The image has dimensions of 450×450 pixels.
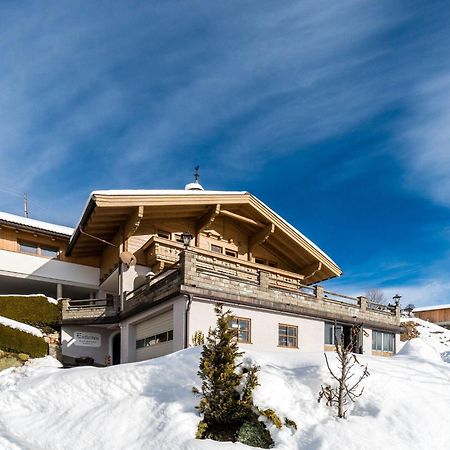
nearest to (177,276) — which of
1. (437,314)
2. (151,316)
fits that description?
(151,316)

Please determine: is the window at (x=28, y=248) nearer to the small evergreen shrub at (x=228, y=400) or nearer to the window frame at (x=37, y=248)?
the window frame at (x=37, y=248)

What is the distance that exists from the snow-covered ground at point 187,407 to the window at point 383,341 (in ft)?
37.6

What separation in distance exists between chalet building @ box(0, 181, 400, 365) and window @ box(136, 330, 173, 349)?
0.04m

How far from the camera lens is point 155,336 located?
1747 centimetres

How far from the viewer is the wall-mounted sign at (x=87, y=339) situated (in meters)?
22.3

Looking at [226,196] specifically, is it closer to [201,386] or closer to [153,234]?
[153,234]

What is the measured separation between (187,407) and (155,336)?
8.55 m

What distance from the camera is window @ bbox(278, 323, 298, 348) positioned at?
59.5ft

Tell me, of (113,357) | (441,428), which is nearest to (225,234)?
(113,357)

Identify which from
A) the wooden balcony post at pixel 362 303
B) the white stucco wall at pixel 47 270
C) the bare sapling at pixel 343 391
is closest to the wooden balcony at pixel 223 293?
the wooden balcony post at pixel 362 303

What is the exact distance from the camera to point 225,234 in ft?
78.3

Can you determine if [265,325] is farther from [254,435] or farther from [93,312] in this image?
[254,435]

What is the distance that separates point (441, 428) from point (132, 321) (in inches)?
533

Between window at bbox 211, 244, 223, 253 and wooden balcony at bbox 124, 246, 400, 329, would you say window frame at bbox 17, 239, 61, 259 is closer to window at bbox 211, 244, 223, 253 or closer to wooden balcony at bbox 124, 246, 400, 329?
wooden balcony at bbox 124, 246, 400, 329
